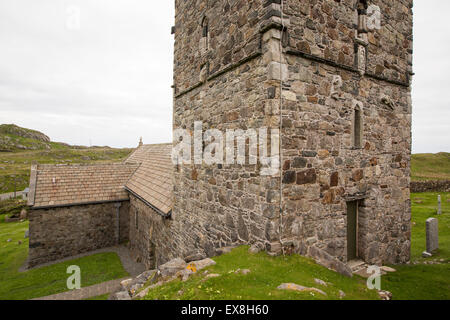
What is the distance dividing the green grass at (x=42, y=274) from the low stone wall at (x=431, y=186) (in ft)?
91.0

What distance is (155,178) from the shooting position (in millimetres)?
14938

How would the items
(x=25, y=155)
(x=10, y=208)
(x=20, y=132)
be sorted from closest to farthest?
(x=10, y=208)
(x=25, y=155)
(x=20, y=132)

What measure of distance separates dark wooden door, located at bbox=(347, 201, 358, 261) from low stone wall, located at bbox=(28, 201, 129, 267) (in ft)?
48.7

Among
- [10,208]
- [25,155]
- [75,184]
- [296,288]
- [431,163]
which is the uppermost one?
[25,155]

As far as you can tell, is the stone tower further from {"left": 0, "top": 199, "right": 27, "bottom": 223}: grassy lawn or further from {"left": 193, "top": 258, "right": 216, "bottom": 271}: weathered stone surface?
{"left": 0, "top": 199, "right": 27, "bottom": 223}: grassy lawn

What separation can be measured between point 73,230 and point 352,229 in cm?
1585

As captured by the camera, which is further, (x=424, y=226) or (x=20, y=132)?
(x=20, y=132)

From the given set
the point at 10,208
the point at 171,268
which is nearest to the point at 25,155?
the point at 10,208

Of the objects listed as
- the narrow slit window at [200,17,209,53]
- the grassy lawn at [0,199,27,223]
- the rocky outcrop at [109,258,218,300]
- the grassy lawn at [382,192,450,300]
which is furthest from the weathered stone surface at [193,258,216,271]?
the grassy lawn at [0,199,27,223]

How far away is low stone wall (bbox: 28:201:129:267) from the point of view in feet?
47.7

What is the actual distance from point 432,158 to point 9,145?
3722 inches

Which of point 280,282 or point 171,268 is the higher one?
point 280,282

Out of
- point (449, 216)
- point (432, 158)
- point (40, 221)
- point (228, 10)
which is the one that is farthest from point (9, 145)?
point (432, 158)

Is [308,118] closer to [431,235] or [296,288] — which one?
[296,288]
